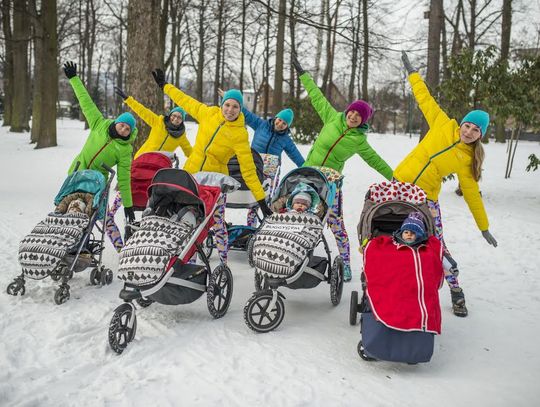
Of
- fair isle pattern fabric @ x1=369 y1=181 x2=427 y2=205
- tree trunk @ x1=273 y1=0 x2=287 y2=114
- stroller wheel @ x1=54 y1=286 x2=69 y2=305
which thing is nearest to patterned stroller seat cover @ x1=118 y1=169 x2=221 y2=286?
stroller wheel @ x1=54 y1=286 x2=69 y2=305

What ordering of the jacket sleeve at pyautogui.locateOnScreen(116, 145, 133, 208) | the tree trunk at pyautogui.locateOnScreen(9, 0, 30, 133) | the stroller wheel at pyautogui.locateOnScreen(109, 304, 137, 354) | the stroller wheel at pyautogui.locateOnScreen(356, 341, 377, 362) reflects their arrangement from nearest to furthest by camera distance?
the stroller wheel at pyautogui.locateOnScreen(109, 304, 137, 354)
the stroller wheel at pyautogui.locateOnScreen(356, 341, 377, 362)
the jacket sleeve at pyautogui.locateOnScreen(116, 145, 133, 208)
the tree trunk at pyautogui.locateOnScreen(9, 0, 30, 133)

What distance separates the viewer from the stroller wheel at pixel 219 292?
14.6 feet

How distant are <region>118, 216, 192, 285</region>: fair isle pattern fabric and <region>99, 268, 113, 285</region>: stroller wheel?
1.30 m

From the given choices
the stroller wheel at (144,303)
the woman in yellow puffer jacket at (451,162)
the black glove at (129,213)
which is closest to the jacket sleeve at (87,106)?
the black glove at (129,213)

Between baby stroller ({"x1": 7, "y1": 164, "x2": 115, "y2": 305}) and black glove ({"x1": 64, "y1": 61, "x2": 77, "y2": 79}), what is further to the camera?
black glove ({"x1": 64, "y1": 61, "x2": 77, "y2": 79})

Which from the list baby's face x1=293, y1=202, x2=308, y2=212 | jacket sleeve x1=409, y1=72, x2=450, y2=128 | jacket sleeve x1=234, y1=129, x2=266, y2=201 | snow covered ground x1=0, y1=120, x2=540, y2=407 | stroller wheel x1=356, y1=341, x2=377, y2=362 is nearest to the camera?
snow covered ground x1=0, y1=120, x2=540, y2=407

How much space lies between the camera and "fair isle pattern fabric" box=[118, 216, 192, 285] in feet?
12.6

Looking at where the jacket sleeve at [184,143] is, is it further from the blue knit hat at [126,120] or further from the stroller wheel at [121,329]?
the stroller wheel at [121,329]

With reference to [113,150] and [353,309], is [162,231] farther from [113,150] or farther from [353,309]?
[113,150]

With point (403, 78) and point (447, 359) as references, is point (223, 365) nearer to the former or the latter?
point (447, 359)

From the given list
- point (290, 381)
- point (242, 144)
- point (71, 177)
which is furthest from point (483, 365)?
point (71, 177)

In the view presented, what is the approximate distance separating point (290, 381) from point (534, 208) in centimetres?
849

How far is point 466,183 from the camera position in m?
4.89

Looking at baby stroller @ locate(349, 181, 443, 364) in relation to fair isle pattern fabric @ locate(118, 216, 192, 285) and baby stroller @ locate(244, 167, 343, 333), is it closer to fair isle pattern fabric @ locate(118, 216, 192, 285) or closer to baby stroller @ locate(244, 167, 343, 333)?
baby stroller @ locate(244, 167, 343, 333)
